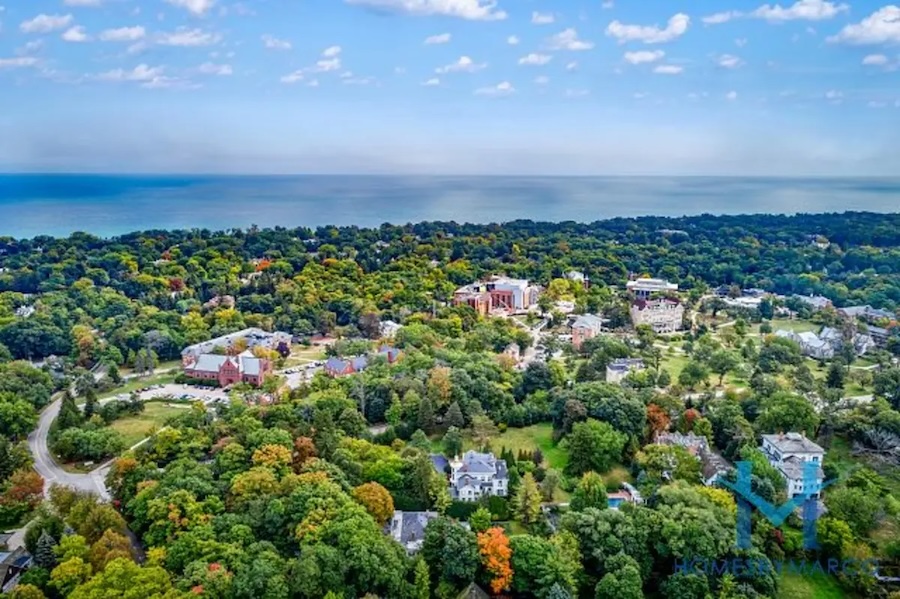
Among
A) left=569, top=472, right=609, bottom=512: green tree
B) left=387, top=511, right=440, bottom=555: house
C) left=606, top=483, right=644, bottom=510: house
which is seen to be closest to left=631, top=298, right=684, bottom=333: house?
left=606, top=483, right=644, bottom=510: house

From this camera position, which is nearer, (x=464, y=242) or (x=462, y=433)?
(x=462, y=433)

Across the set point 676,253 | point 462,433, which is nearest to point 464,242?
point 676,253

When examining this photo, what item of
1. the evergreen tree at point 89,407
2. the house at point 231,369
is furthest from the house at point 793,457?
the evergreen tree at point 89,407

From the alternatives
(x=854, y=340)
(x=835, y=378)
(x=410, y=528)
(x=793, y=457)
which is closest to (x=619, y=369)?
(x=835, y=378)

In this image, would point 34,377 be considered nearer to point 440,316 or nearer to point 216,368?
point 216,368

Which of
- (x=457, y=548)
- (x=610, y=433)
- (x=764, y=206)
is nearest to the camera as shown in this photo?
(x=457, y=548)

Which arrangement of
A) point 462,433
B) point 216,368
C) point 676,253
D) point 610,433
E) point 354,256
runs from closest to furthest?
point 610,433
point 462,433
point 216,368
point 354,256
point 676,253

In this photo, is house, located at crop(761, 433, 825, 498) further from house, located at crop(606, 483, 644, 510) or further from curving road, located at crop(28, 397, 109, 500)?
curving road, located at crop(28, 397, 109, 500)
